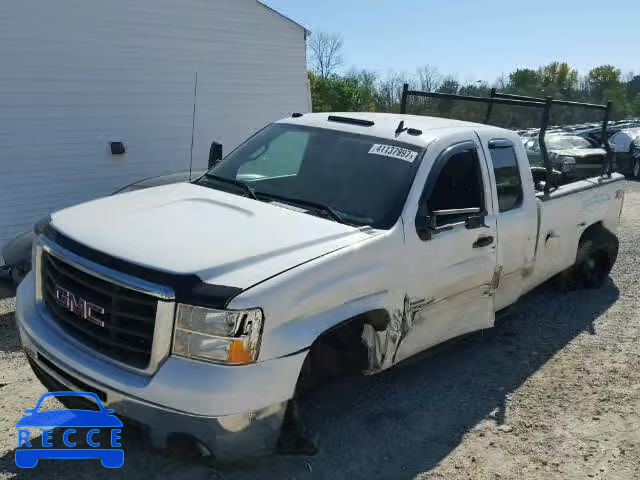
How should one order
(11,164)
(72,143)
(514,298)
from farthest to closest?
(72,143) → (11,164) → (514,298)

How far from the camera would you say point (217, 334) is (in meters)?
2.66

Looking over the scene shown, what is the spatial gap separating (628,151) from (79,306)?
64.2 ft

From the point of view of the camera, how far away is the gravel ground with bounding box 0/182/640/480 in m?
3.26

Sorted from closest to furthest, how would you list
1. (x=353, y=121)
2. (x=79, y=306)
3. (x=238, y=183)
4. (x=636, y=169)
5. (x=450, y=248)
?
(x=79, y=306) → (x=450, y=248) → (x=238, y=183) → (x=353, y=121) → (x=636, y=169)

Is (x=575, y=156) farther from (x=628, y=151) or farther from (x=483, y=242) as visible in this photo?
(x=628, y=151)

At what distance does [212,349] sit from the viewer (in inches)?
105

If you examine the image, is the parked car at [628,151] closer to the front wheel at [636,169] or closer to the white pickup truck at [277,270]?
the front wheel at [636,169]

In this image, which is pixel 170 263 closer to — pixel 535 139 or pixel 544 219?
pixel 544 219

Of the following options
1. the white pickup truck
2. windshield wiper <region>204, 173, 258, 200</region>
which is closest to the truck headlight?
the white pickup truck

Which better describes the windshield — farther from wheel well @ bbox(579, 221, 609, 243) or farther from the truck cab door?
wheel well @ bbox(579, 221, 609, 243)

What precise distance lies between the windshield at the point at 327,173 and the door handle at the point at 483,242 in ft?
2.34

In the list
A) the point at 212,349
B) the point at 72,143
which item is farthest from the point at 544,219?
the point at 72,143

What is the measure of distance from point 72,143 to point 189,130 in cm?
229

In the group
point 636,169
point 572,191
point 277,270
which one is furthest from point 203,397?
point 636,169
